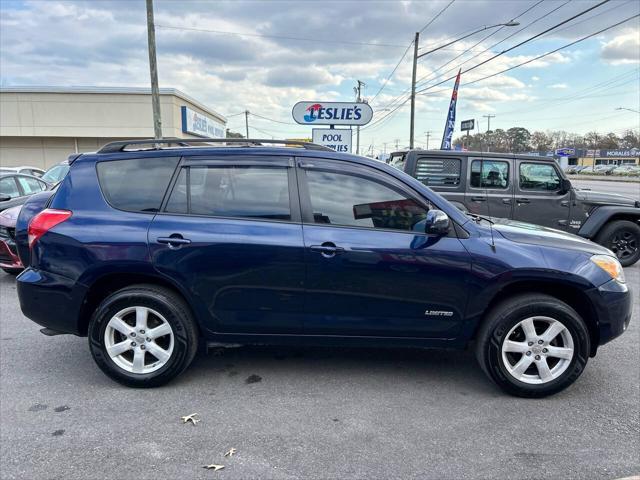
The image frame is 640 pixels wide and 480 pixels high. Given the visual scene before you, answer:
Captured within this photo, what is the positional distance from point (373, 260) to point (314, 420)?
116 cm

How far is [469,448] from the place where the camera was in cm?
274

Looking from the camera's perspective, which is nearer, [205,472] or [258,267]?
[205,472]

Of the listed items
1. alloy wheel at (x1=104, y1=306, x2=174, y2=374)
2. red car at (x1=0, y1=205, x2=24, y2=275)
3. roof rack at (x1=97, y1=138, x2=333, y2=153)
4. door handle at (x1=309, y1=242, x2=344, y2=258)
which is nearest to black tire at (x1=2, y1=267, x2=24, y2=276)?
red car at (x1=0, y1=205, x2=24, y2=275)

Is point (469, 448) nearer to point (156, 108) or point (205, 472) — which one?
point (205, 472)

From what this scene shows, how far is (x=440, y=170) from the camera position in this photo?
24.0 feet

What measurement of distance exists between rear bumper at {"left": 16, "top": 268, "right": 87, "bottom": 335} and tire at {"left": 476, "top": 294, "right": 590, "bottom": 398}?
304 cm

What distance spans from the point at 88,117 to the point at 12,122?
4.36 metres

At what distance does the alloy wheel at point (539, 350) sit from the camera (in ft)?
10.8

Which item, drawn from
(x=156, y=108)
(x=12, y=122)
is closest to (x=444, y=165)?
(x=156, y=108)

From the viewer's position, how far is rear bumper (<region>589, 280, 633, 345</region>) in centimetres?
329

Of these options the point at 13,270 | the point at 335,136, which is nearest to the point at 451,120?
the point at 335,136

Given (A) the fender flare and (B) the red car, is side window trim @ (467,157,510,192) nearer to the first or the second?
(A) the fender flare

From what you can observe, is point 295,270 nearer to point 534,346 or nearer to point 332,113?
point 534,346

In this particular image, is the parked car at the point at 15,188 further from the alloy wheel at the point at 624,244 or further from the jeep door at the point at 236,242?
the alloy wheel at the point at 624,244
